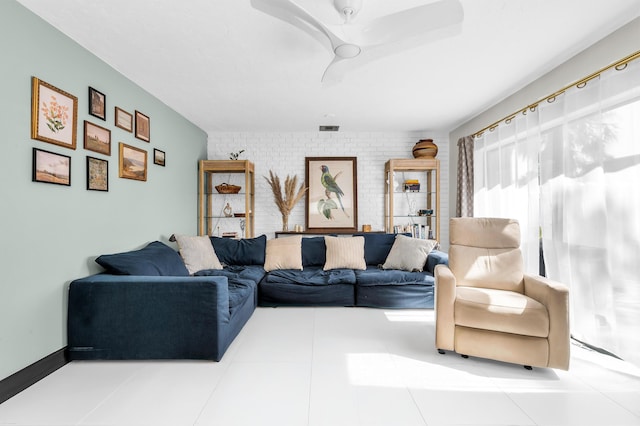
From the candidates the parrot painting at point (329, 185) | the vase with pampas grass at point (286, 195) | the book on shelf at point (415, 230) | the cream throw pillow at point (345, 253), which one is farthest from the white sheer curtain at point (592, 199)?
the vase with pampas grass at point (286, 195)

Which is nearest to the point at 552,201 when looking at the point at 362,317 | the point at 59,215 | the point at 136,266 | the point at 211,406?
the point at 362,317

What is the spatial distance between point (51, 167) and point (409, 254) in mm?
3562

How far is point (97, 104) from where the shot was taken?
2.62 meters

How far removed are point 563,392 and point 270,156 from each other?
4.43 meters

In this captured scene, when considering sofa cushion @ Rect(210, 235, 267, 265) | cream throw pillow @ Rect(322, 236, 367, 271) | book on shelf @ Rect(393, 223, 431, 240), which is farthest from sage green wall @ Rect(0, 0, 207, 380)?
book on shelf @ Rect(393, 223, 431, 240)

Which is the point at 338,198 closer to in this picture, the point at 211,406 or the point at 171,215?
the point at 171,215

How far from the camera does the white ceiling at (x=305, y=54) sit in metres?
2.01

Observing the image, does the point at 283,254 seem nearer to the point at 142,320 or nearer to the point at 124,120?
the point at 142,320

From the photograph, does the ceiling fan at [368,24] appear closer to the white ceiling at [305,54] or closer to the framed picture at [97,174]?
the white ceiling at [305,54]

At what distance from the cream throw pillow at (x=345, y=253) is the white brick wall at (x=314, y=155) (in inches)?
37.9

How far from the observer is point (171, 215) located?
3912 mm

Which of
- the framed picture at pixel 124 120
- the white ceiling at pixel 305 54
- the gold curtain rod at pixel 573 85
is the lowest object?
the framed picture at pixel 124 120

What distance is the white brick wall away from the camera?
16.6ft

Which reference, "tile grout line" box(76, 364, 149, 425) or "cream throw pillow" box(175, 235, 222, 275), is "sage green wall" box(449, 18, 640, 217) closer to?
"cream throw pillow" box(175, 235, 222, 275)
